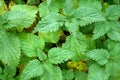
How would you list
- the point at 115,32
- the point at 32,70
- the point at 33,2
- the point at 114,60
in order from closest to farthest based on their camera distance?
the point at 32,70 → the point at 114,60 → the point at 115,32 → the point at 33,2

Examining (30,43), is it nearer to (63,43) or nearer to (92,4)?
(63,43)

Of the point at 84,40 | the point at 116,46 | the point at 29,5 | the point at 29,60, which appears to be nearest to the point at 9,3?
the point at 29,5

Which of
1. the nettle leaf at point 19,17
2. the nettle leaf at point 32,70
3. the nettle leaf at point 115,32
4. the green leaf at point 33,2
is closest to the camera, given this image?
the nettle leaf at point 32,70

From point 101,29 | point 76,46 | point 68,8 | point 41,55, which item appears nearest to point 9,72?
point 41,55

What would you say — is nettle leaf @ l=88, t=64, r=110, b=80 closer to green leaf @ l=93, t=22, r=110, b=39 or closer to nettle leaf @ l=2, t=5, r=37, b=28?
green leaf @ l=93, t=22, r=110, b=39

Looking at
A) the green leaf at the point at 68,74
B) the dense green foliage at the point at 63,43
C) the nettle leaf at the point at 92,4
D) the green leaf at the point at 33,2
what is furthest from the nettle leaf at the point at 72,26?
the green leaf at the point at 33,2

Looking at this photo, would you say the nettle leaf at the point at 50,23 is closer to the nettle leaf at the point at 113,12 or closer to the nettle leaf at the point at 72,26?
the nettle leaf at the point at 72,26

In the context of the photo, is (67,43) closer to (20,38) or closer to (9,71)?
(20,38)

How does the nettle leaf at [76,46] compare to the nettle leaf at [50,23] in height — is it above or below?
below
